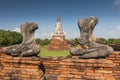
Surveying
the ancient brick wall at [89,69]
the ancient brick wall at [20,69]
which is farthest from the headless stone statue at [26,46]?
the ancient brick wall at [89,69]

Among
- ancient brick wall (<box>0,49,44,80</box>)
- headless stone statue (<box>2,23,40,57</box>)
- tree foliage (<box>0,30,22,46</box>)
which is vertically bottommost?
ancient brick wall (<box>0,49,44,80</box>)

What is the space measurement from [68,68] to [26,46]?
4.54ft

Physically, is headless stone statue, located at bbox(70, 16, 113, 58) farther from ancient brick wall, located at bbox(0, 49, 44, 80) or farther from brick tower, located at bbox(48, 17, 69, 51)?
brick tower, located at bbox(48, 17, 69, 51)

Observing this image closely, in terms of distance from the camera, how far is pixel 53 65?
6.86m

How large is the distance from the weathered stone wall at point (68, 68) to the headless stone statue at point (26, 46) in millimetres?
158

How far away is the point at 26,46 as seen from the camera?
5938mm

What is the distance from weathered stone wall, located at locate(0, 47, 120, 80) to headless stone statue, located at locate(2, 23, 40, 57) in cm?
16

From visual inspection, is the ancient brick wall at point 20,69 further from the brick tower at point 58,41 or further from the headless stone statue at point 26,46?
the brick tower at point 58,41

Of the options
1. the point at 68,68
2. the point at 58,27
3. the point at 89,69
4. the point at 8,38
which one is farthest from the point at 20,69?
the point at 8,38

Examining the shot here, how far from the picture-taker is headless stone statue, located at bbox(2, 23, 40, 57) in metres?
5.87

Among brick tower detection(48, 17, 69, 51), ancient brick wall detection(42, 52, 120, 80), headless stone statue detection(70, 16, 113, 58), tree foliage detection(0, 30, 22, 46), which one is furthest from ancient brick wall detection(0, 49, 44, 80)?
tree foliage detection(0, 30, 22, 46)

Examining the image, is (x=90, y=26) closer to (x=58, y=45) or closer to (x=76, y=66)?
(x=76, y=66)

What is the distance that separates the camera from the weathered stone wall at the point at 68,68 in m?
5.21

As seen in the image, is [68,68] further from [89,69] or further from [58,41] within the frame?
[58,41]
